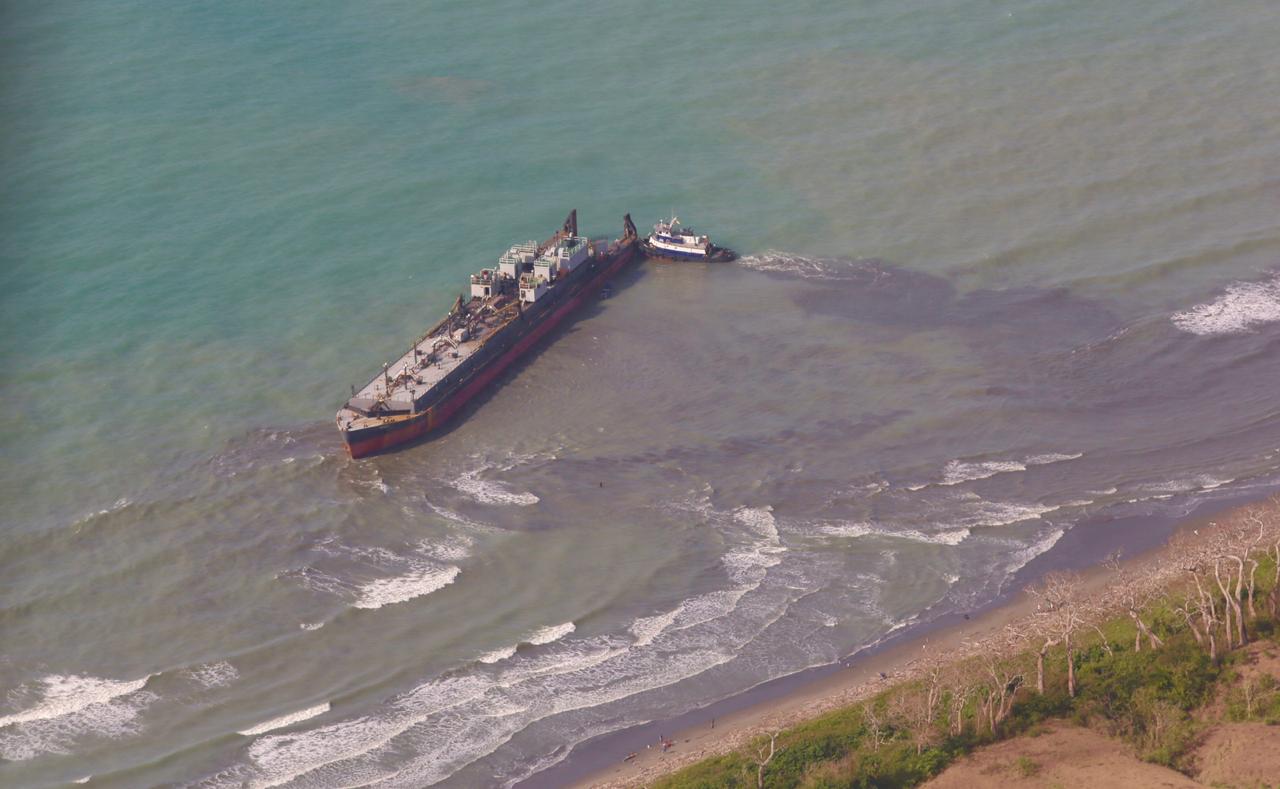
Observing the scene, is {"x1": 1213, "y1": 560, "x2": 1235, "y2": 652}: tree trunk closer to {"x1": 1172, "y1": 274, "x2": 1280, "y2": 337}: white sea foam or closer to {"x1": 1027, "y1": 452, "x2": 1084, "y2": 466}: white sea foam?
{"x1": 1027, "y1": 452, "x2": 1084, "y2": 466}: white sea foam

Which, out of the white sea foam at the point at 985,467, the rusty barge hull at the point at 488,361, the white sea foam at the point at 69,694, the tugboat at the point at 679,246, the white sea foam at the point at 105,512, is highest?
the tugboat at the point at 679,246

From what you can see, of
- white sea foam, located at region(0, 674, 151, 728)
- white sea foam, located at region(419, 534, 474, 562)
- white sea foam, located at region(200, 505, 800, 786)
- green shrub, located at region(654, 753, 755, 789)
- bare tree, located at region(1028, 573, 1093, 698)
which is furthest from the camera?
white sea foam, located at region(419, 534, 474, 562)

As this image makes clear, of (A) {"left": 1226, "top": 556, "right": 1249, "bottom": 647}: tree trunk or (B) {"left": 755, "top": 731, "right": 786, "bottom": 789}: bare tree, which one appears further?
(A) {"left": 1226, "top": 556, "right": 1249, "bottom": 647}: tree trunk

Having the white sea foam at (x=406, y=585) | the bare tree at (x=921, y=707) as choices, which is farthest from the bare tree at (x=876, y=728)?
the white sea foam at (x=406, y=585)

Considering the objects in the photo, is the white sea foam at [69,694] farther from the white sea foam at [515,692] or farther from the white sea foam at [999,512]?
the white sea foam at [999,512]

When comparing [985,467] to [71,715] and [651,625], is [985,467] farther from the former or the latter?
[71,715]

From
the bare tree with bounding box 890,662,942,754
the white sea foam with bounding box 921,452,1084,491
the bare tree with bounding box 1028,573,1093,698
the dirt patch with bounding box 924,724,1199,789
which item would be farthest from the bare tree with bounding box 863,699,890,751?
the white sea foam with bounding box 921,452,1084,491
